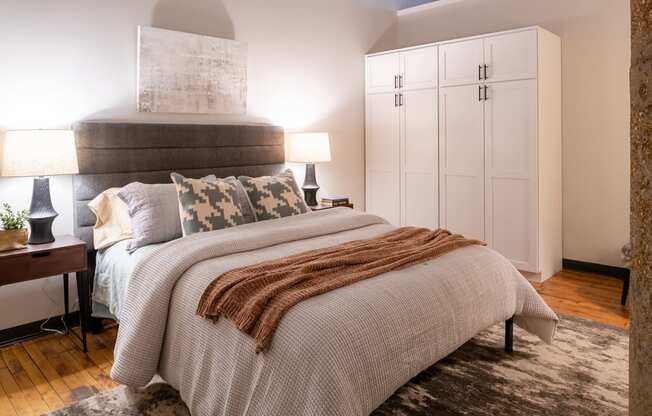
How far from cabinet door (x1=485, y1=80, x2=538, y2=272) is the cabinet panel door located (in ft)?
1.99

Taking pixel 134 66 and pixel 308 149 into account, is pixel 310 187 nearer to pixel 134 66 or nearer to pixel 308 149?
pixel 308 149

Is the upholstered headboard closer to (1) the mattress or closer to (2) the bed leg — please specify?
(1) the mattress

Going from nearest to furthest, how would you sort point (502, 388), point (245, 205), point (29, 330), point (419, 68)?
point (502, 388)
point (29, 330)
point (245, 205)
point (419, 68)

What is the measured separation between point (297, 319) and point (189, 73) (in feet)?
8.52

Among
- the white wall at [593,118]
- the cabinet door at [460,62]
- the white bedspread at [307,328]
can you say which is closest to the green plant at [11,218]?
the white bedspread at [307,328]

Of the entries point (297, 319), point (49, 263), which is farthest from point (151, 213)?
point (297, 319)

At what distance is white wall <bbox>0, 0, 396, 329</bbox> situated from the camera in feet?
10.0

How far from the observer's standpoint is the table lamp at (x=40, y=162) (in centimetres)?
275

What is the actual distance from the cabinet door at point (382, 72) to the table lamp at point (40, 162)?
3.04 metres

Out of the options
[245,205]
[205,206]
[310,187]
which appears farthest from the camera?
[310,187]

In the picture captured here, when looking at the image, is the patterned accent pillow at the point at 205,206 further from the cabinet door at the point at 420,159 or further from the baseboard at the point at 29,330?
the cabinet door at the point at 420,159

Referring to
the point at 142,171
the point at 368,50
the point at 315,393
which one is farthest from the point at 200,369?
the point at 368,50

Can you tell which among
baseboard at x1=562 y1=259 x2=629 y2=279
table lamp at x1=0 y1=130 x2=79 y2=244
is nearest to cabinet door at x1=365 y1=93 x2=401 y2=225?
baseboard at x1=562 y1=259 x2=629 y2=279

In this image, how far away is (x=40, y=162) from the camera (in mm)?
2805
